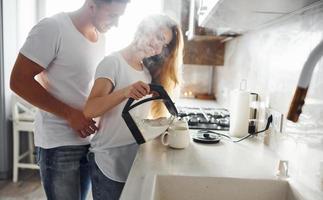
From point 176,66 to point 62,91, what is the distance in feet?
1.62

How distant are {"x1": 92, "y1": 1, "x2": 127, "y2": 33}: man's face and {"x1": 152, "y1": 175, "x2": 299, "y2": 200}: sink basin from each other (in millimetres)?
618

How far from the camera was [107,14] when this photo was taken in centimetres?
107

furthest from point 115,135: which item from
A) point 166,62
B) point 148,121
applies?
point 166,62

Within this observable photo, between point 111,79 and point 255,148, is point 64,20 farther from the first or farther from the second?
point 255,148

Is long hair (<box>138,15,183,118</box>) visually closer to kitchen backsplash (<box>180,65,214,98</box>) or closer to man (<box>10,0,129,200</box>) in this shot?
man (<box>10,0,129,200</box>)

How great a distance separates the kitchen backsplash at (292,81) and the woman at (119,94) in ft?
1.37

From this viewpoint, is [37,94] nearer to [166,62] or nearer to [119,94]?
[119,94]

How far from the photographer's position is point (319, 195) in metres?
0.70

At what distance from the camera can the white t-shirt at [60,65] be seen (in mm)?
1025

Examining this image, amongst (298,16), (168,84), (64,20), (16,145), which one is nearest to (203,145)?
(168,84)

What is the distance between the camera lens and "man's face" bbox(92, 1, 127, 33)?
1052 mm

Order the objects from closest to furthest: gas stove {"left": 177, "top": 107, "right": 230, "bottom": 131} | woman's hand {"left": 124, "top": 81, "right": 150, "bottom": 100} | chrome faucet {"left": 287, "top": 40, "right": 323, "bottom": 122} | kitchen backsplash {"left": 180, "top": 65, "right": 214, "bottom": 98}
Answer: chrome faucet {"left": 287, "top": 40, "right": 323, "bottom": 122} < woman's hand {"left": 124, "top": 81, "right": 150, "bottom": 100} < gas stove {"left": 177, "top": 107, "right": 230, "bottom": 131} < kitchen backsplash {"left": 180, "top": 65, "right": 214, "bottom": 98}

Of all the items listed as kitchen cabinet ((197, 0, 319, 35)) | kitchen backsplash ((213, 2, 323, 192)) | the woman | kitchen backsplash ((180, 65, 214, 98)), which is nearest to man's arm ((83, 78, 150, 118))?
the woman

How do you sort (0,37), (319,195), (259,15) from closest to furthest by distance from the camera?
1. (319,195)
2. (259,15)
3. (0,37)
